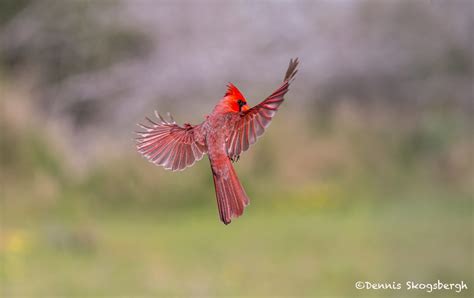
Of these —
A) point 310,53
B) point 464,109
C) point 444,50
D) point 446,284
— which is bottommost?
point 446,284

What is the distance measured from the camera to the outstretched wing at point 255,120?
1.12m

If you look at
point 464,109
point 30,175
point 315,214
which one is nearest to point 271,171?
point 30,175

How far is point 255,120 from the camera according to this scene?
117cm

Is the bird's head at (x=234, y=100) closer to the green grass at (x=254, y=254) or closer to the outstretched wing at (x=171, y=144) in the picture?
the outstretched wing at (x=171, y=144)

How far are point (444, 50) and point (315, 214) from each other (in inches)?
167

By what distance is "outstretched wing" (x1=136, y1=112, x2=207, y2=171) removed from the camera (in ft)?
3.95

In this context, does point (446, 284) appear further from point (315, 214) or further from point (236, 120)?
point (236, 120)

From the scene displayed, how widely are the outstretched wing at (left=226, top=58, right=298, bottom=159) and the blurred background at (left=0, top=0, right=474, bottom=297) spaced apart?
62.1 inches

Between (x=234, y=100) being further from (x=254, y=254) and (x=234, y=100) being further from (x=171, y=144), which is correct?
(x=254, y=254)

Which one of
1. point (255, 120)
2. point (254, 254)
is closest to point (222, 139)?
point (255, 120)

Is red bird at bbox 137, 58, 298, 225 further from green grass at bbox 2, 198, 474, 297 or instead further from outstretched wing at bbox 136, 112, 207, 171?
green grass at bbox 2, 198, 474, 297

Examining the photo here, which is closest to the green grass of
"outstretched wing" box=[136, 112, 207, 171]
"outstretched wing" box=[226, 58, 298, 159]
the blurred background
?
the blurred background

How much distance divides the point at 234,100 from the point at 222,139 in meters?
0.07

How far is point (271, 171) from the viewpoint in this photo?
9.59ft
